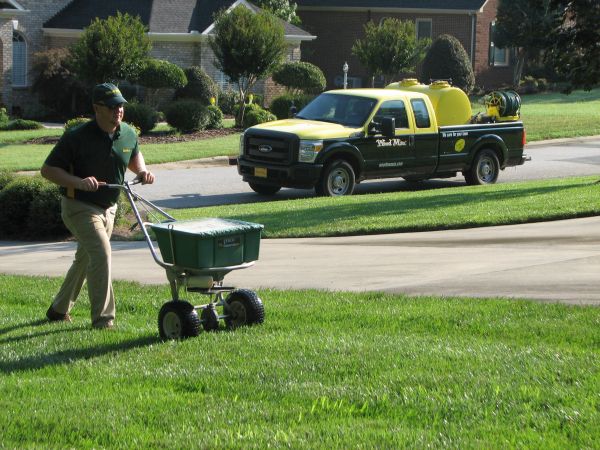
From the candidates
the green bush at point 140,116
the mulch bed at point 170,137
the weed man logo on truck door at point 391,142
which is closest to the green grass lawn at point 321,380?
the weed man logo on truck door at point 391,142

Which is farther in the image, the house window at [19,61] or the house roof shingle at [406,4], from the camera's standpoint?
the house roof shingle at [406,4]

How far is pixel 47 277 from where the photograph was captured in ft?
38.4

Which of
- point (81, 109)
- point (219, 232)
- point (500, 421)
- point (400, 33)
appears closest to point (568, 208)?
point (219, 232)

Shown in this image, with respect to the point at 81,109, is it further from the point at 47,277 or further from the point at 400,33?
the point at 47,277

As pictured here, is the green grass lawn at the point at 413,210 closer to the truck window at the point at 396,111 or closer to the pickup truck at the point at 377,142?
the pickup truck at the point at 377,142

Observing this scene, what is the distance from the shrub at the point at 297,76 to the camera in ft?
140

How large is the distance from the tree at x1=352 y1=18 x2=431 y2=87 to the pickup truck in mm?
22304

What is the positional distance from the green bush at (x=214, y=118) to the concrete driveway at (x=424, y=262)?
20702 millimetres

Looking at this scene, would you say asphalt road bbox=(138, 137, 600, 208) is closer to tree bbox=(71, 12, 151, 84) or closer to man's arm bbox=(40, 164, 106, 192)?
tree bbox=(71, 12, 151, 84)

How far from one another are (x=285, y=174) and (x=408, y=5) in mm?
35743

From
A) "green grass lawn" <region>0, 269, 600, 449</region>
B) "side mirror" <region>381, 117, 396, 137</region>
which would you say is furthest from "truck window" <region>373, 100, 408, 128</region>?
"green grass lawn" <region>0, 269, 600, 449</region>

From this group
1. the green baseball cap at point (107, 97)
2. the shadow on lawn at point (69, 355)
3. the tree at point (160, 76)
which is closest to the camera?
the shadow on lawn at point (69, 355)

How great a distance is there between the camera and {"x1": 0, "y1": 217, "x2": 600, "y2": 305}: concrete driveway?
10.2 metres

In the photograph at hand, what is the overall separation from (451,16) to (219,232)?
48.3 meters
